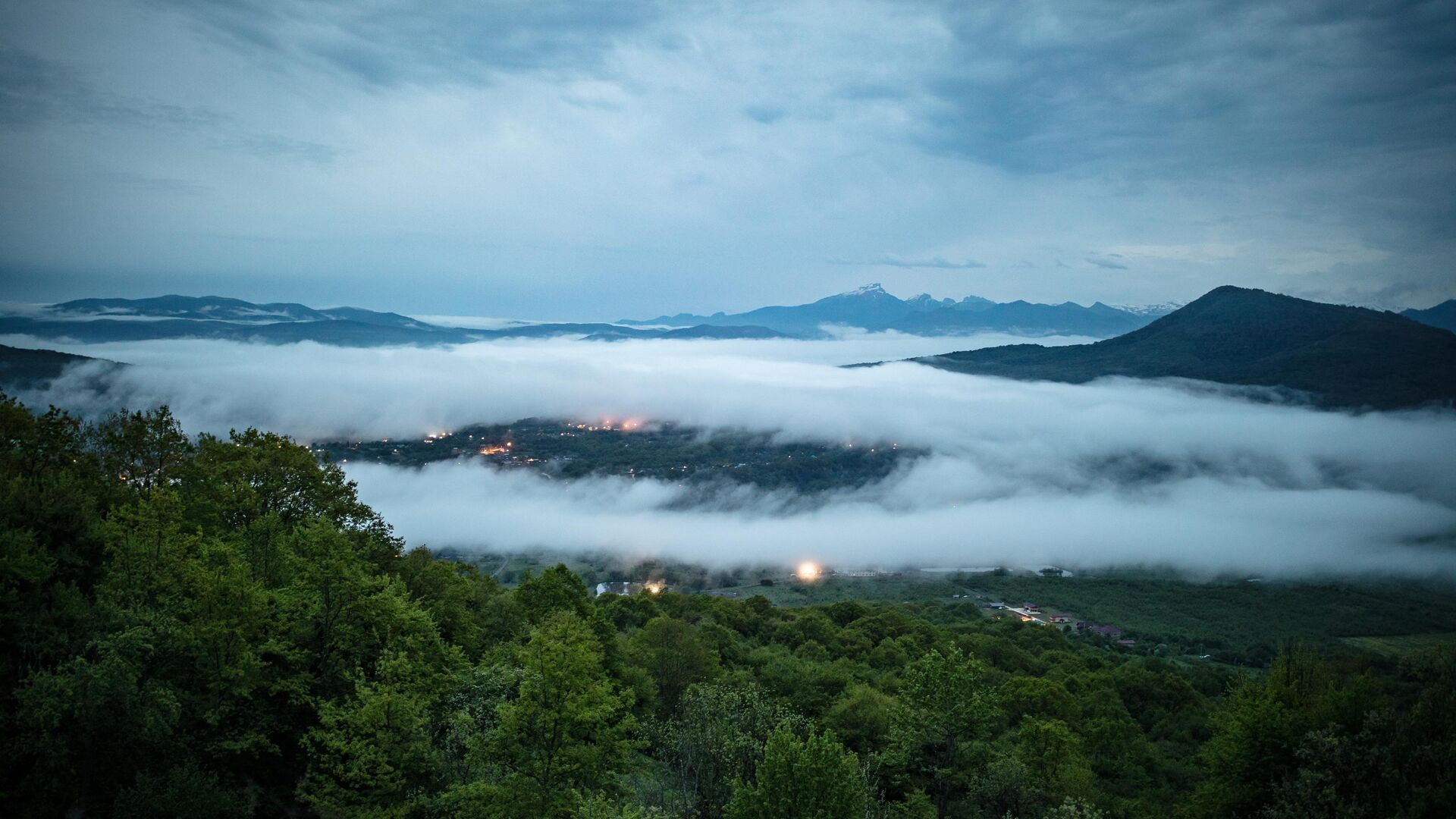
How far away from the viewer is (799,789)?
23797 mm

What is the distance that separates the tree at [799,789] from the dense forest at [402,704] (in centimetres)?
8

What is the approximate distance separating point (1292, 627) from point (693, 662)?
553 feet

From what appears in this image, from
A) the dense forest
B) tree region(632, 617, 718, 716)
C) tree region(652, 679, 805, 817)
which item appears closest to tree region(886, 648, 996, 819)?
the dense forest

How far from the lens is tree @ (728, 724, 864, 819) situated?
23.7m

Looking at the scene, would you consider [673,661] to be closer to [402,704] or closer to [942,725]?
[942,725]

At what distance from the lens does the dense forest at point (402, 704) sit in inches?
933

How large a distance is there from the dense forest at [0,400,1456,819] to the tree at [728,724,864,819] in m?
0.08

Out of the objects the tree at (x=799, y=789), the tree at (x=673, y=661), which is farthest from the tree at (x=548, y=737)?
the tree at (x=673, y=661)

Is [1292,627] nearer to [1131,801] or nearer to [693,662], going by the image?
[1131,801]

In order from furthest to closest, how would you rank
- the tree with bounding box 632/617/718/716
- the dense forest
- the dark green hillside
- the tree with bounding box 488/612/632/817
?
1. the dark green hillside
2. the tree with bounding box 632/617/718/716
3. the tree with bounding box 488/612/632/817
4. the dense forest

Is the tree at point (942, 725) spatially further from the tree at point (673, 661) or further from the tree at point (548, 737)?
the tree at point (548, 737)

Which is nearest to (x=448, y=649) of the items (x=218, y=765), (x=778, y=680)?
(x=218, y=765)

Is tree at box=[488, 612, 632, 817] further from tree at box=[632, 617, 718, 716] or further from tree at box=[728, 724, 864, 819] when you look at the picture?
tree at box=[632, 617, 718, 716]

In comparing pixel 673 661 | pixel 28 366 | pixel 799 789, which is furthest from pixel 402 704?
pixel 28 366
